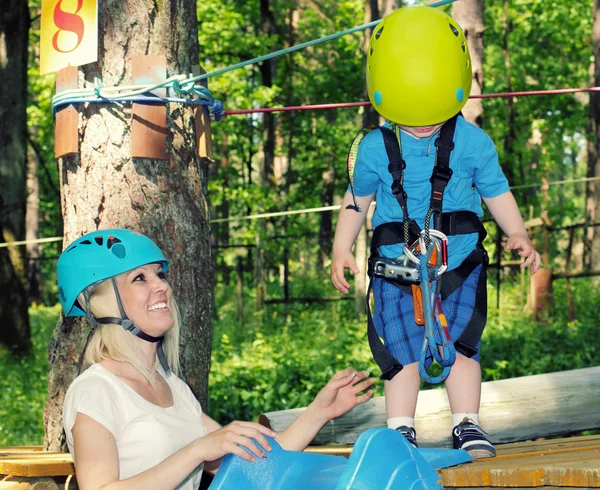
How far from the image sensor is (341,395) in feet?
10.2

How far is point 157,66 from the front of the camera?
401cm

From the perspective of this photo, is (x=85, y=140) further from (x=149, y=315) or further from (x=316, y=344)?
(x=316, y=344)

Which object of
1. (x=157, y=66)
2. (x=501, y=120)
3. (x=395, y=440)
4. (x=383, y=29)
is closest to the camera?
(x=395, y=440)

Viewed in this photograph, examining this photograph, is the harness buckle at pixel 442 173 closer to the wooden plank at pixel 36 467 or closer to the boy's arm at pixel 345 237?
the boy's arm at pixel 345 237

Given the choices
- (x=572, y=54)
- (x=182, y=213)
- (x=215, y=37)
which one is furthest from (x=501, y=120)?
(x=182, y=213)

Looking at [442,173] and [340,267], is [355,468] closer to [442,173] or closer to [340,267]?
[340,267]

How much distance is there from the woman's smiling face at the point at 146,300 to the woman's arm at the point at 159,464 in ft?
1.54

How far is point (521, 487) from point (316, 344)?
31.8ft

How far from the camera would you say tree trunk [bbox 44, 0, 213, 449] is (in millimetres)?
4008

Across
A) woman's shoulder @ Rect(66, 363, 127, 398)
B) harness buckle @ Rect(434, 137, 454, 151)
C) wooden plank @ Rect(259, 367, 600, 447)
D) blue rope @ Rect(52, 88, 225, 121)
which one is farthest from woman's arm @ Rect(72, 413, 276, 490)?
wooden plank @ Rect(259, 367, 600, 447)

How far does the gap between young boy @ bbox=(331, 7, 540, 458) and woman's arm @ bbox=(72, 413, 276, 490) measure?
1008 millimetres

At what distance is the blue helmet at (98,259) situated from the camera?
127 inches

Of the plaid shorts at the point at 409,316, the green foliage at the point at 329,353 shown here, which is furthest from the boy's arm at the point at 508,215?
the green foliage at the point at 329,353

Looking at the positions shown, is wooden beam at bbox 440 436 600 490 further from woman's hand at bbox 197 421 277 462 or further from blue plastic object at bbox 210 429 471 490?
woman's hand at bbox 197 421 277 462
